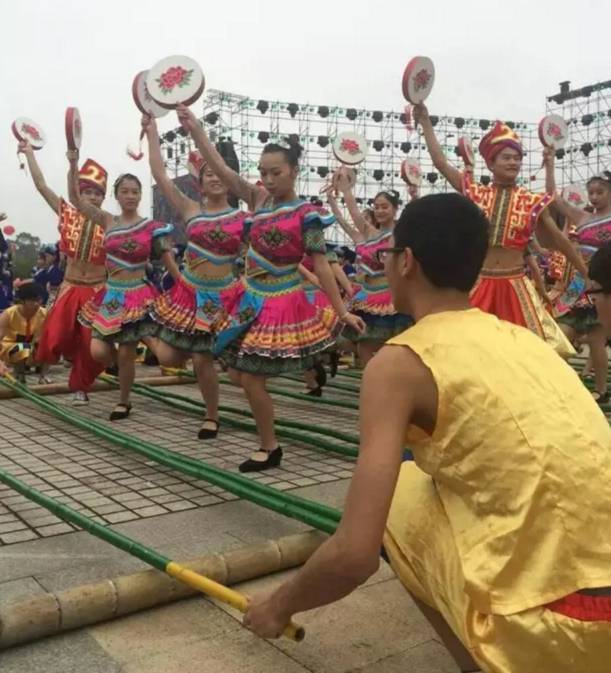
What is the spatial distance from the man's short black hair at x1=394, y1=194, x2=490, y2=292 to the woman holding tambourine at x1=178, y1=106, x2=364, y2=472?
2.15 m

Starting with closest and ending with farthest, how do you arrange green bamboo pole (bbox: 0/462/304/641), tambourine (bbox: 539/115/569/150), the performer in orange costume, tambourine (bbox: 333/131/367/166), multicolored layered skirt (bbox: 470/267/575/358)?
1. green bamboo pole (bbox: 0/462/304/641)
2. multicolored layered skirt (bbox: 470/267/575/358)
3. the performer in orange costume
4. tambourine (bbox: 539/115/569/150)
5. tambourine (bbox: 333/131/367/166)

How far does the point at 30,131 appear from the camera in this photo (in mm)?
6461

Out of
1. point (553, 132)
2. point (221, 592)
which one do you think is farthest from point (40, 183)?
point (221, 592)

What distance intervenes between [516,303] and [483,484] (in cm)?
298

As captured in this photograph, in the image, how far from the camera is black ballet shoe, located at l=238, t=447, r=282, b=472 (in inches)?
148

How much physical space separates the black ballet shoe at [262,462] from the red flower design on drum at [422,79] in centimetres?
233

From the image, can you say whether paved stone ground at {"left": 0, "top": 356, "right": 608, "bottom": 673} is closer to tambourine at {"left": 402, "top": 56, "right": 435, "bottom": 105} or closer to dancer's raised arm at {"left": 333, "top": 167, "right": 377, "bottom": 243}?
tambourine at {"left": 402, "top": 56, "right": 435, "bottom": 105}

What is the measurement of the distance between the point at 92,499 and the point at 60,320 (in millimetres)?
2598

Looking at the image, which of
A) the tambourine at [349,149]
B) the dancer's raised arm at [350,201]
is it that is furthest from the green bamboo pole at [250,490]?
the tambourine at [349,149]

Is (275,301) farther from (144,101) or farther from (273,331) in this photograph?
(144,101)

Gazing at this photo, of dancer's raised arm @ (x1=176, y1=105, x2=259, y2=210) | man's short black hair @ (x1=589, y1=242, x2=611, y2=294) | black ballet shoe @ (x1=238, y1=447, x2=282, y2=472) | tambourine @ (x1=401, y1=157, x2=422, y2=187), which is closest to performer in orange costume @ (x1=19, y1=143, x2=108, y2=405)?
dancer's raised arm @ (x1=176, y1=105, x2=259, y2=210)

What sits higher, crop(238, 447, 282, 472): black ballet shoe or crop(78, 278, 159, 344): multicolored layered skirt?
crop(78, 278, 159, 344): multicolored layered skirt

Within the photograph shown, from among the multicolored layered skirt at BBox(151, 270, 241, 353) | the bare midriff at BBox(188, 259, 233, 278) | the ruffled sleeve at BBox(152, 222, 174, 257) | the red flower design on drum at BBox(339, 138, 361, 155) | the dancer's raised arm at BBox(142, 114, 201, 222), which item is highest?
the red flower design on drum at BBox(339, 138, 361, 155)

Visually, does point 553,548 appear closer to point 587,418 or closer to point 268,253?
point 587,418
